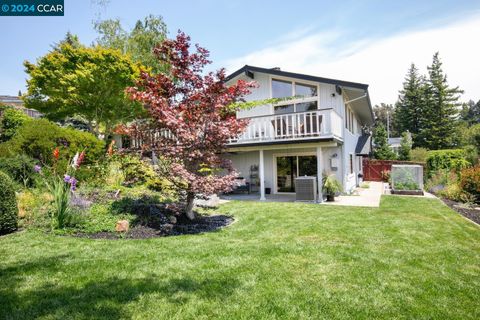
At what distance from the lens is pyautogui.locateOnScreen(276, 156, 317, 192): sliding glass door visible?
13344mm

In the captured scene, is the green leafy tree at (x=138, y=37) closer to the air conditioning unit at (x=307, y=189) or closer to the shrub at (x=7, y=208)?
the air conditioning unit at (x=307, y=189)

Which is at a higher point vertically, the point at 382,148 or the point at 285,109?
the point at 285,109

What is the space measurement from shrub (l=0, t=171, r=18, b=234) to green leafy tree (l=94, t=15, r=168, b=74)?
17.8 m

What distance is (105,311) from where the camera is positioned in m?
2.72

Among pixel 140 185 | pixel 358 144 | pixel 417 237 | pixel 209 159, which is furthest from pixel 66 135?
pixel 358 144

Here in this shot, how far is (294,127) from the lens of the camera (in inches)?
445

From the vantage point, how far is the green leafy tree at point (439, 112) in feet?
125

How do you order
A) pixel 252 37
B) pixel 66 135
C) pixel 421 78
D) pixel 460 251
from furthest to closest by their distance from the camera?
pixel 421 78 < pixel 252 37 < pixel 66 135 < pixel 460 251

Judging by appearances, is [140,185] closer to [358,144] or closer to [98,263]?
[98,263]

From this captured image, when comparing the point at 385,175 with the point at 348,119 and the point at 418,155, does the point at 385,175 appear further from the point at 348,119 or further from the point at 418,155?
the point at 348,119

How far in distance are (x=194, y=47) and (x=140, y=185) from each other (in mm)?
6079

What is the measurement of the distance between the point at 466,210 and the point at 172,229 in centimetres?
932

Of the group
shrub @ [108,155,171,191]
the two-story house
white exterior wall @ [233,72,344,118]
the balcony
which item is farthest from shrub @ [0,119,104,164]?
white exterior wall @ [233,72,344,118]

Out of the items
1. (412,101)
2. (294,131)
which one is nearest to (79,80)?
(294,131)
